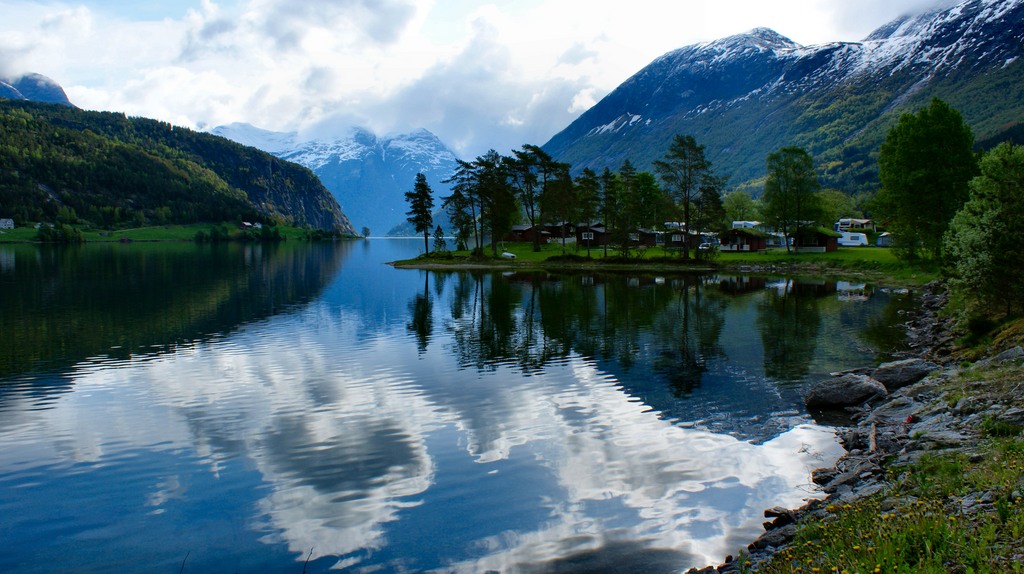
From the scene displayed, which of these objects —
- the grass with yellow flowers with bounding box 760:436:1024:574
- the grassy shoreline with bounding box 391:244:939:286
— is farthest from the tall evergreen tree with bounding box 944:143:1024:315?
the grassy shoreline with bounding box 391:244:939:286

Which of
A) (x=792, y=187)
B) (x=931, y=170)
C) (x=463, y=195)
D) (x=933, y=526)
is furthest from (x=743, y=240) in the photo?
(x=933, y=526)

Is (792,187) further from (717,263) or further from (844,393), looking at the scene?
(844,393)

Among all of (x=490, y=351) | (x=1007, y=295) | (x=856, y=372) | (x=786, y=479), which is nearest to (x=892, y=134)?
(x=1007, y=295)

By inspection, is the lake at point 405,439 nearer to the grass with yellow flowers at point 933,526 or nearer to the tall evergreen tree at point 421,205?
the grass with yellow flowers at point 933,526

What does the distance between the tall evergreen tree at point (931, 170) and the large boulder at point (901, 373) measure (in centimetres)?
4960

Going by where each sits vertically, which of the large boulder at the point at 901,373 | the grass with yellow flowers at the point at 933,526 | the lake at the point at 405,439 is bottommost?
the lake at the point at 405,439

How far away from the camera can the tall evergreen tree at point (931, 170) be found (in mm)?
66375

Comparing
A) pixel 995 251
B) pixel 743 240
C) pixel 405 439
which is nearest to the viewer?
pixel 405 439

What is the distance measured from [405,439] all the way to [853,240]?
150 metres

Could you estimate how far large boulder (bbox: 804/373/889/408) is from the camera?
24.3 meters

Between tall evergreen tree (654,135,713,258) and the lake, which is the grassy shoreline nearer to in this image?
tall evergreen tree (654,135,713,258)

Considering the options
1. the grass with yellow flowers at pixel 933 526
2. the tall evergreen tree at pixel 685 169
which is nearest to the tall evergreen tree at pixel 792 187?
the tall evergreen tree at pixel 685 169

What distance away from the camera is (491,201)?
403ft

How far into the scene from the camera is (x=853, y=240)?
464 feet
